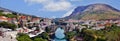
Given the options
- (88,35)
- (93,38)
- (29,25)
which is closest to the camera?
(93,38)

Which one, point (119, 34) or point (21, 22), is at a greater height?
point (119, 34)

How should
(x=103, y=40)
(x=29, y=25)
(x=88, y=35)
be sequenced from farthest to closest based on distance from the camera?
(x=29, y=25)
(x=88, y=35)
(x=103, y=40)

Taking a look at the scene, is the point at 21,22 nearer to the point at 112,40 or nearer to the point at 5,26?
the point at 5,26

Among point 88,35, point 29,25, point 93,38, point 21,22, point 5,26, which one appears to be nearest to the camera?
point 93,38

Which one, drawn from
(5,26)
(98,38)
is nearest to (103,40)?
(98,38)

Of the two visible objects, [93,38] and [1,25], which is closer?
[93,38]

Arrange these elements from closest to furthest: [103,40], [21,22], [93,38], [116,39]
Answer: [116,39], [103,40], [93,38], [21,22]

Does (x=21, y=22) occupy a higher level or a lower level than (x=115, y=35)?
lower

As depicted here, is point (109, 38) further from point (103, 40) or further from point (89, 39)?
point (89, 39)

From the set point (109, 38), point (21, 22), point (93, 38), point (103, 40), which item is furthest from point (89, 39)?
point (21, 22)
